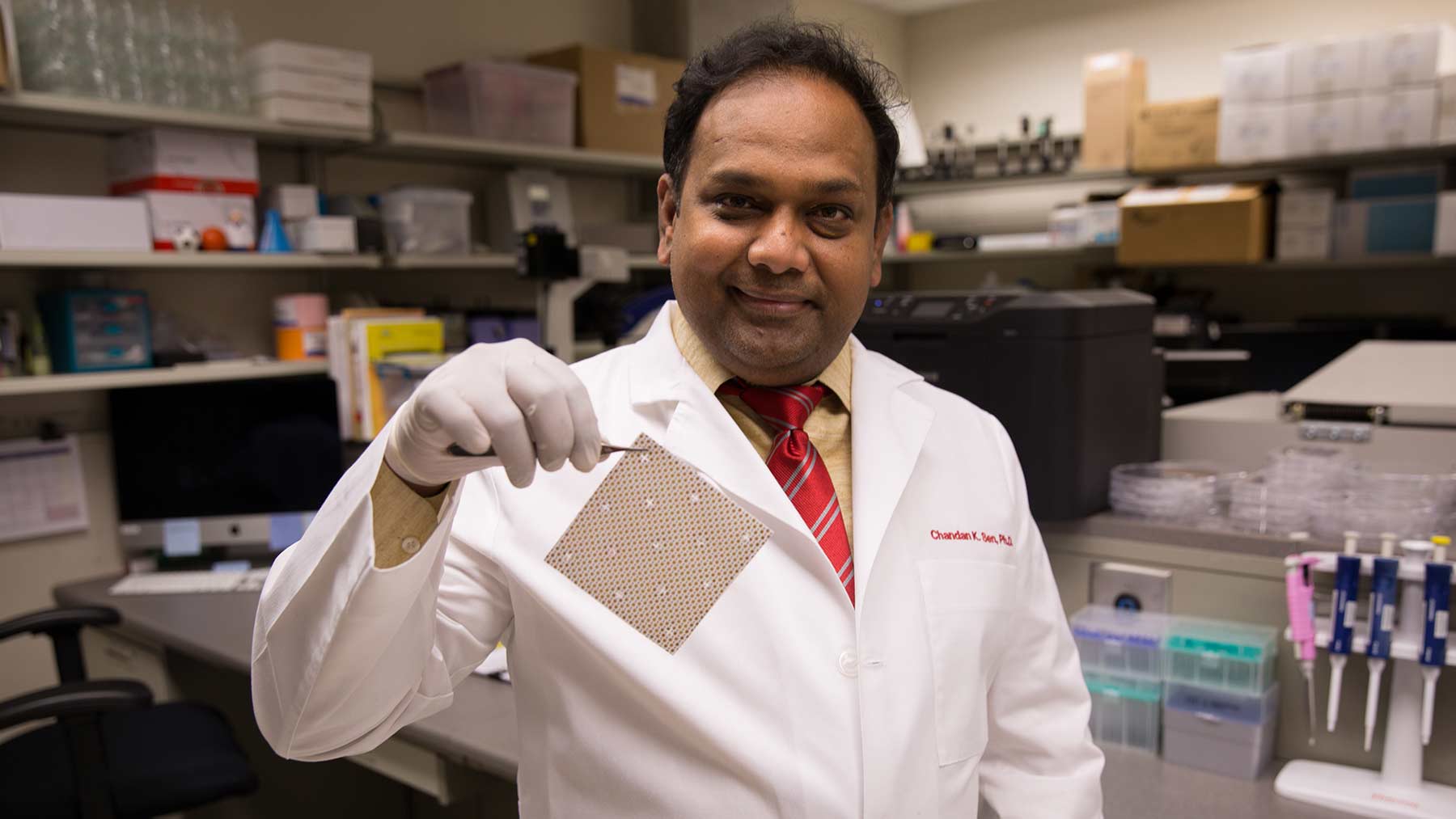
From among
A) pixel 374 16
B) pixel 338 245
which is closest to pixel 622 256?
pixel 338 245

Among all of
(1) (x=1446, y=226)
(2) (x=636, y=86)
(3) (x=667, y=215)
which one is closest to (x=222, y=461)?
(3) (x=667, y=215)

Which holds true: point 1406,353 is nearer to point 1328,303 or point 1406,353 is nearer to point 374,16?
point 1328,303

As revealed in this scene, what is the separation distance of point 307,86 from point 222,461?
1.03m

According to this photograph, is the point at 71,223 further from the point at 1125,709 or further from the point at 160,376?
the point at 1125,709

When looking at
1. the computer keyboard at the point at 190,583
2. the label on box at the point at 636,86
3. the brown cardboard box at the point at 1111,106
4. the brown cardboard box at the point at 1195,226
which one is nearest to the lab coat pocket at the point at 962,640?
the computer keyboard at the point at 190,583

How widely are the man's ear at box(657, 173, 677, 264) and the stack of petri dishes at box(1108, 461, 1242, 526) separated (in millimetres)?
881

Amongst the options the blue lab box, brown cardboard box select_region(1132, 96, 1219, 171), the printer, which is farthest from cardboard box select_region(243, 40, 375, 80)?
brown cardboard box select_region(1132, 96, 1219, 171)

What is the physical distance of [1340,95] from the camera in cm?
356

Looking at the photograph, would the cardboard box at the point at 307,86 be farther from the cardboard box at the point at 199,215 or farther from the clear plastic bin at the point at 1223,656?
the clear plastic bin at the point at 1223,656

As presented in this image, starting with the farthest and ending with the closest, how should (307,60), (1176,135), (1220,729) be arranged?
1. (1176,135)
2. (307,60)
3. (1220,729)

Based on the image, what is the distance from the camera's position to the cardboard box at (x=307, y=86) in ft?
8.77

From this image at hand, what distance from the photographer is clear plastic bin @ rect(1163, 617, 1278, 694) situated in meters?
1.33

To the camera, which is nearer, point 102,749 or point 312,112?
point 102,749

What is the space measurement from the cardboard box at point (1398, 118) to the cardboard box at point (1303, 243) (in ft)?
1.08
